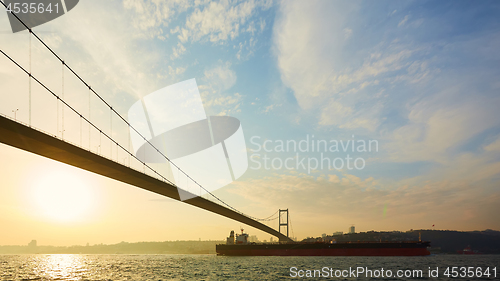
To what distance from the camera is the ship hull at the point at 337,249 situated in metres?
63.8

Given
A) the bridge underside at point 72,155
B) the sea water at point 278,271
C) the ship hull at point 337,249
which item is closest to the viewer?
the bridge underside at point 72,155

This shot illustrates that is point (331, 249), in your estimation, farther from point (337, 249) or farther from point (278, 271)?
point (278, 271)

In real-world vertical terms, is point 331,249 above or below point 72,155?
below

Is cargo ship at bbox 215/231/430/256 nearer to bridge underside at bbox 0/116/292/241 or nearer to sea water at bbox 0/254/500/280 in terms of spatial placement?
sea water at bbox 0/254/500/280

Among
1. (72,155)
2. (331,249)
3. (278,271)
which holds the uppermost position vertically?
(72,155)

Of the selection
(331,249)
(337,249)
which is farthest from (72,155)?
(337,249)

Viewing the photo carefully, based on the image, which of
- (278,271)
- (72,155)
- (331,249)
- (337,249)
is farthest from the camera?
(331,249)

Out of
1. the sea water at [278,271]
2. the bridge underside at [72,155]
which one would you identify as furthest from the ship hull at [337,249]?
the bridge underside at [72,155]

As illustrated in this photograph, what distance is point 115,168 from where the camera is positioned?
32969 millimetres

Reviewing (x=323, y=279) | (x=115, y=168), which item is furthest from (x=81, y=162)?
(x=323, y=279)

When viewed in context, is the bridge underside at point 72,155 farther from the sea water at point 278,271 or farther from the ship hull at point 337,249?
the ship hull at point 337,249

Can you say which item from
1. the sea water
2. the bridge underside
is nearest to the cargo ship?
the sea water

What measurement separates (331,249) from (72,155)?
55.8 m

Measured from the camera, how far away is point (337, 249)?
6638cm
